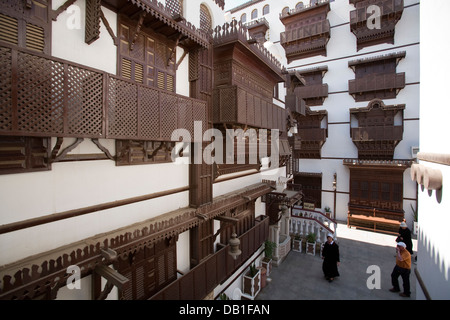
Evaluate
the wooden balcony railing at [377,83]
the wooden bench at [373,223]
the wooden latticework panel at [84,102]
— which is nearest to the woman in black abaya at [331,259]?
the wooden bench at [373,223]

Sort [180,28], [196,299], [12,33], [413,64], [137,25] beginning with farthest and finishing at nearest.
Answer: [413,64] < [196,299] < [180,28] < [137,25] < [12,33]

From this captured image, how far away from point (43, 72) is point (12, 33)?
1.16m

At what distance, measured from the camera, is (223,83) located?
9.37 meters

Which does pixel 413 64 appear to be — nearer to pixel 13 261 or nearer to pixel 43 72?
pixel 43 72

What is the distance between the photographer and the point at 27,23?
4191mm

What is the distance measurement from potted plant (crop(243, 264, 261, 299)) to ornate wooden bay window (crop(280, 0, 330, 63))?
68.1ft

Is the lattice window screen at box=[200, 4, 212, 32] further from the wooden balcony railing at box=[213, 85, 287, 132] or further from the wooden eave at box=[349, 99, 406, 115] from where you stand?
the wooden eave at box=[349, 99, 406, 115]

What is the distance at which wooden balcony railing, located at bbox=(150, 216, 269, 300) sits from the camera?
6.61 meters

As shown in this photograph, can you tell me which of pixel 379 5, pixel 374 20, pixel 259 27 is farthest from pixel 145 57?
pixel 379 5

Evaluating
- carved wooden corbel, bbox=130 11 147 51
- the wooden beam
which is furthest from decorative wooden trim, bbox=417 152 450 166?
carved wooden corbel, bbox=130 11 147 51

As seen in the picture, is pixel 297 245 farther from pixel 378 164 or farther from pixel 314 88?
pixel 314 88

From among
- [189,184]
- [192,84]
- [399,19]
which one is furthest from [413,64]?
[189,184]

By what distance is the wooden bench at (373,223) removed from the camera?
18328 mm

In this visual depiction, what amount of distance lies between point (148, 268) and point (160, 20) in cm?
688
